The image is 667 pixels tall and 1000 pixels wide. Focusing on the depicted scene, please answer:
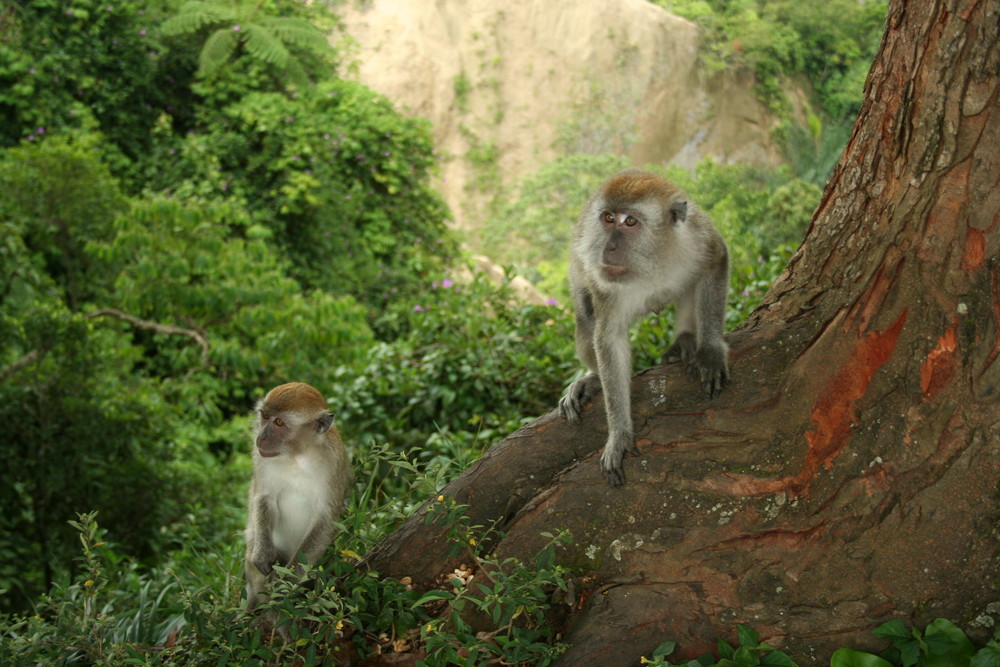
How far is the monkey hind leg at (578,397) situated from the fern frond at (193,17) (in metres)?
9.28

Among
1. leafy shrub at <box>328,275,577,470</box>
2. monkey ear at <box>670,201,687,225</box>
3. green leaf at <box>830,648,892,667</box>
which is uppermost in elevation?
monkey ear at <box>670,201,687,225</box>

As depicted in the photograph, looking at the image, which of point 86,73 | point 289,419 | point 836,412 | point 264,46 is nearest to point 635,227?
point 836,412

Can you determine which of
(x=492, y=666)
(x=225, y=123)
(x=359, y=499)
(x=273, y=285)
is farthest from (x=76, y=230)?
(x=492, y=666)

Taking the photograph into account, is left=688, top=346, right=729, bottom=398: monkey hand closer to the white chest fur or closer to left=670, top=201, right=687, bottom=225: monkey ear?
left=670, top=201, right=687, bottom=225: monkey ear

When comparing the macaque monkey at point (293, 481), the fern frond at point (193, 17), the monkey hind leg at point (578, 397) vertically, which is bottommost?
the macaque monkey at point (293, 481)

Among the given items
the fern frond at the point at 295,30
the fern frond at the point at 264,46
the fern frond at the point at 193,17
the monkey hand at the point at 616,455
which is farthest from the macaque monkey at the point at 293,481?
the fern frond at the point at 295,30

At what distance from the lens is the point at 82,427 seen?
6102 mm

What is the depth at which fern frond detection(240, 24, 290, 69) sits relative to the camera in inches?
439

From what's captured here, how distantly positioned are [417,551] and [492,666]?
60cm

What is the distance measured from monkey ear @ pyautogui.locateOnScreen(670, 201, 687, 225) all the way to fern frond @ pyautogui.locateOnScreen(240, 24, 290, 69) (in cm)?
898

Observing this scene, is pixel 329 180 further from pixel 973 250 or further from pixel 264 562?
pixel 973 250

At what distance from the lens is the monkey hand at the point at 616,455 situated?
3096 millimetres

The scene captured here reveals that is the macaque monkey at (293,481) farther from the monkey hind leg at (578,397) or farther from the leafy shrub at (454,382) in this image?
the leafy shrub at (454,382)

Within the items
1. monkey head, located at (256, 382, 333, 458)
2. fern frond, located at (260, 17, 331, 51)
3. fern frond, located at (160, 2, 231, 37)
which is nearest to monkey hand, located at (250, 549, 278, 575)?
monkey head, located at (256, 382, 333, 458)
